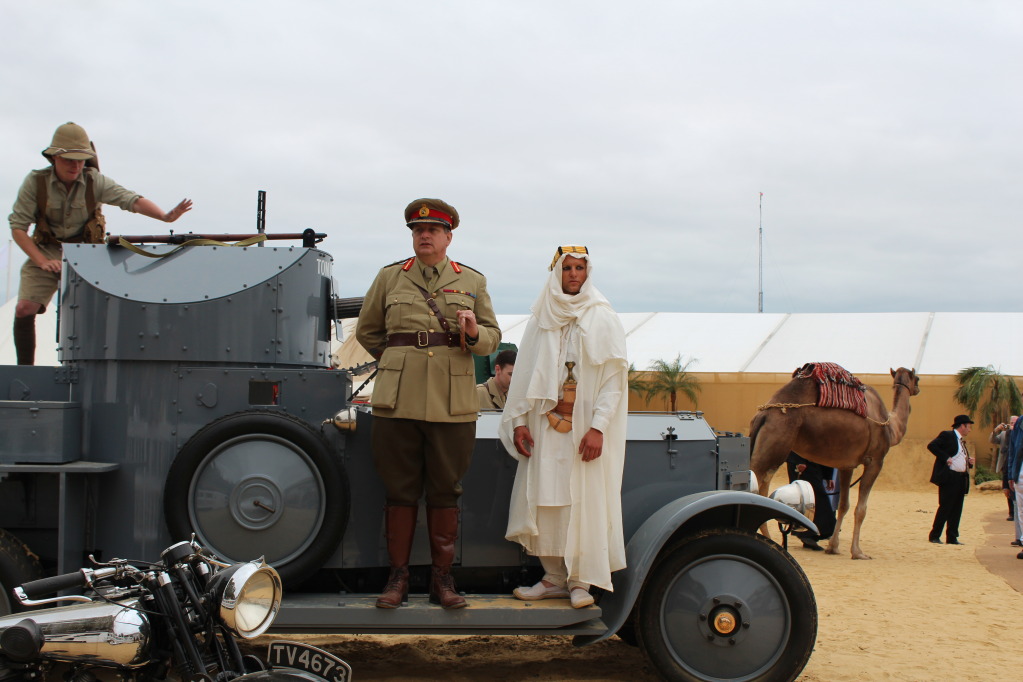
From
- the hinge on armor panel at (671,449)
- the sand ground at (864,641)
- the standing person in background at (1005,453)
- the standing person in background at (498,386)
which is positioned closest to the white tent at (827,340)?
the standing person in background at (1005,453)

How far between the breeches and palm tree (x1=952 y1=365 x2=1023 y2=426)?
19.7m

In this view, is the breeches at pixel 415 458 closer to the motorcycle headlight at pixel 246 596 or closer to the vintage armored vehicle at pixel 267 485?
the vintage armored vehicle at pixel 267 485

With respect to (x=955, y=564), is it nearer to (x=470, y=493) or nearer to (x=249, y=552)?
(x=470, y=493)

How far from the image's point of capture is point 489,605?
16.2 ft

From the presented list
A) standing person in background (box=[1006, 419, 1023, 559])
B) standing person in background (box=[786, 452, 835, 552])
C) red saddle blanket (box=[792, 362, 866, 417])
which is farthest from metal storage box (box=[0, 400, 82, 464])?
standing person in background (box=[1006, 419, 1023, 559])

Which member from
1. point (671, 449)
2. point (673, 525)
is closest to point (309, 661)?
point (673, 525)

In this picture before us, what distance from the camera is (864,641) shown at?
6.94m

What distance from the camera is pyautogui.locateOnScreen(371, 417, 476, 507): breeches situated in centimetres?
491

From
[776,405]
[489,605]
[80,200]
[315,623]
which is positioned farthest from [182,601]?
[776,405]

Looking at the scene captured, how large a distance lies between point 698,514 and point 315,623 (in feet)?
6.64

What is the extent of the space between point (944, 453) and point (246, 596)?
1164 cm

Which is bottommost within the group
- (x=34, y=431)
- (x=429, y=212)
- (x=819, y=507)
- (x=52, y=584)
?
(x=819, y=507)

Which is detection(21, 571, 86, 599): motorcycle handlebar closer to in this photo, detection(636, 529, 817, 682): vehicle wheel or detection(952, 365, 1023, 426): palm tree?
detection(636, 529, 817, 682): vehicle wheel

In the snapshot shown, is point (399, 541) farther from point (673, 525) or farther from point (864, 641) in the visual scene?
point (864, 641)
